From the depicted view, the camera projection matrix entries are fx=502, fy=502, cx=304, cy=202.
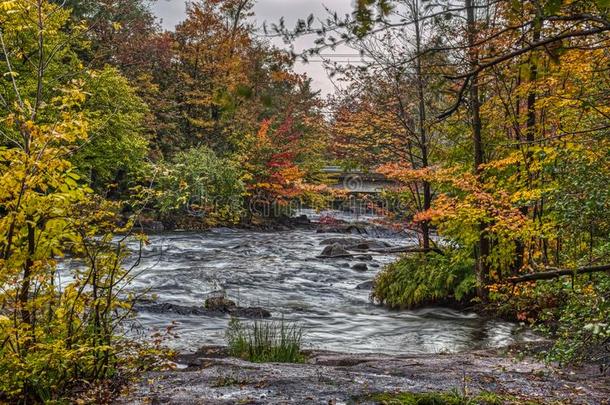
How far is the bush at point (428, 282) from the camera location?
35.2ft

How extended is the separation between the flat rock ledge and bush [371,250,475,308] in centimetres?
472

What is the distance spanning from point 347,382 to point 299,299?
7473 mm

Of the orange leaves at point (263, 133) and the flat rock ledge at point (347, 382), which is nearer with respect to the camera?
the flat rock ledge at point (347, 382)

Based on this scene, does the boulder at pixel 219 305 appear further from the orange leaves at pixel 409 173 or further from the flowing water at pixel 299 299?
the orange leaves at pixel 409 173

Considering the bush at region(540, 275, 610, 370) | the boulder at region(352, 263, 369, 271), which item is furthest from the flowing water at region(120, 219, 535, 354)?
the bush at region(540, 275, 610, 370)

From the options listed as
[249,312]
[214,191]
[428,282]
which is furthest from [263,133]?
[249,312]

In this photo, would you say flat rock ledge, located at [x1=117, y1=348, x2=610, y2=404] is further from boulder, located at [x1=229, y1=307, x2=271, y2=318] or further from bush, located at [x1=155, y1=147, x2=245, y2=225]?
bush, located at [x1=155, y1=147, x2=245, y2=225]

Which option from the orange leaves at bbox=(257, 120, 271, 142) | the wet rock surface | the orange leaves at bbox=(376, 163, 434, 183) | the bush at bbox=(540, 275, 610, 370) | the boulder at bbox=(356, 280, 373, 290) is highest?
the orange leaves at bbox=(257, 120, 271, 142)

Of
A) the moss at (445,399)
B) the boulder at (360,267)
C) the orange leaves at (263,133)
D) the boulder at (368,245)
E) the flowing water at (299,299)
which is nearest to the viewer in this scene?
→ the moss at (445,399)

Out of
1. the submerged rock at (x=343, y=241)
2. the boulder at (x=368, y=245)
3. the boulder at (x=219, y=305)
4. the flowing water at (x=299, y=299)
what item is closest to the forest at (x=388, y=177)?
the flowing water at (x=299, y=299)

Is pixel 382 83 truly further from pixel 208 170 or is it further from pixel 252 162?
pixel 252 162

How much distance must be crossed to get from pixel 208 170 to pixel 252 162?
3798 millimetres

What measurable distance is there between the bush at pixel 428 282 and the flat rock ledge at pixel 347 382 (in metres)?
4.72

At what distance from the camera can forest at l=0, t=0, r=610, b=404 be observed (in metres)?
3.43
